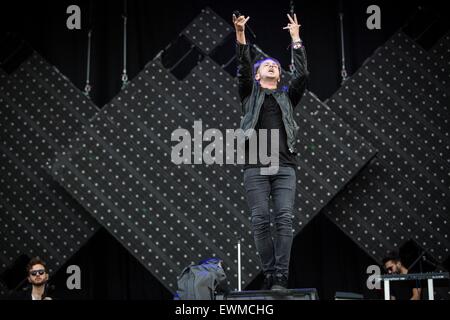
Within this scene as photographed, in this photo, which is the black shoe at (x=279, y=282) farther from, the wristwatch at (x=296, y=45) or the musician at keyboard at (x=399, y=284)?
the musician at keyboard at (x=399, y=284)

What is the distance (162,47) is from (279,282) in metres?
3.38

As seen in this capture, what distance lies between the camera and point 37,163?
5.80m

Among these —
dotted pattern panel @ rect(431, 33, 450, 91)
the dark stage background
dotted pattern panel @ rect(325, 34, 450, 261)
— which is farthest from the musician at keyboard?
dotted pattern panel @ rect(431, 33, 450, 91)

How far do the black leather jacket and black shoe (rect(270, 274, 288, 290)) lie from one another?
722mm

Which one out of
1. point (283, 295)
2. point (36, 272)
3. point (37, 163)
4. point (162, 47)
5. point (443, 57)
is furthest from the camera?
point (162, 47)

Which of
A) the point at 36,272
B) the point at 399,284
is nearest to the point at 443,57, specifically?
the point at 399,284

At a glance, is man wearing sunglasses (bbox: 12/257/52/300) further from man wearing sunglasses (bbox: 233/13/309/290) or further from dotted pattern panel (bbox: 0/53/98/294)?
man wearing sunglasses (bbox: 233/13/309/290)

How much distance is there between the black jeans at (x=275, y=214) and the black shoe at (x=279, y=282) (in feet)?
0.09

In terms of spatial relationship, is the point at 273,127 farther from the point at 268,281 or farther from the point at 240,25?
the point at 268,281
